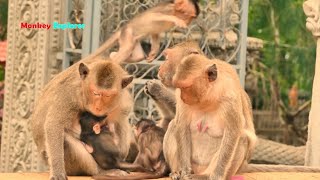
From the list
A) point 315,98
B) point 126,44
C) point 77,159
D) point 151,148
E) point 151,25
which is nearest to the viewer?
point 77,159

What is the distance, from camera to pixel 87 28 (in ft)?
26.4

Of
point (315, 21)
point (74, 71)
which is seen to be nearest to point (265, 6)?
point (315, 21)

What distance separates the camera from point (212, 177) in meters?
5.63

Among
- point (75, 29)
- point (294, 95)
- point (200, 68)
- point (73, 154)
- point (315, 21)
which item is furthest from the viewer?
point (294, 95)

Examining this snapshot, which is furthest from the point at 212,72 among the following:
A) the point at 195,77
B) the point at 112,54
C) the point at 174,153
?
the point at 112,54

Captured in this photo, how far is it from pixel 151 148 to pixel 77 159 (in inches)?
20.8

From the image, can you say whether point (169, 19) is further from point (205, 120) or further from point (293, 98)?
point (293, 98)

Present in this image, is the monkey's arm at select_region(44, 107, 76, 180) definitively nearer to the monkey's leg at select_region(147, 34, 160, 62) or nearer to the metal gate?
the metal gate

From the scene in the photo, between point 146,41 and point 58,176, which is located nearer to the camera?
point 58,176

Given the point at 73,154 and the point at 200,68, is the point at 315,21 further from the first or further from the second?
the point at 73,154

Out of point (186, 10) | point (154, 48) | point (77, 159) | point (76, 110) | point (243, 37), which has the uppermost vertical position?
point (186, 10)

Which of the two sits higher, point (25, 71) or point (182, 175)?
point (25, 71)

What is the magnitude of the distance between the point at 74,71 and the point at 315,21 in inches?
85.0

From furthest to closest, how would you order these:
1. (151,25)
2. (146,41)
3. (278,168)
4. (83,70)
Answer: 1. (146,41)
2. (151,25)
3. (278,168)
4. (83,70)
